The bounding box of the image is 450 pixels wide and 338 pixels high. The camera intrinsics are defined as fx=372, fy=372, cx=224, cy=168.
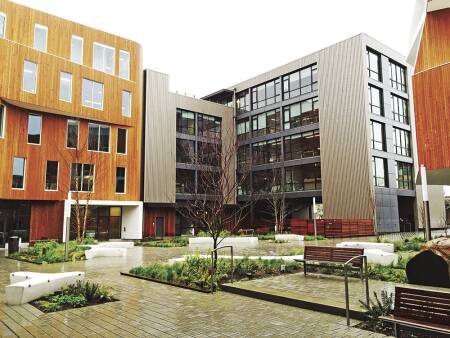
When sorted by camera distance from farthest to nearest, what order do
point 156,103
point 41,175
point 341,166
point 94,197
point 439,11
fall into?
point 156,103
point 341,166
point 94,197
point 41,175
point 439,11

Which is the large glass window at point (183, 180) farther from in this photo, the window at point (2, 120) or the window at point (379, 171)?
the window at point (379, 171)

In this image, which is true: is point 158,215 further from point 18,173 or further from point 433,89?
point 433,89

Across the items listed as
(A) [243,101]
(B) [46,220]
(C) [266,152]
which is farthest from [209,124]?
(B) [46,220]

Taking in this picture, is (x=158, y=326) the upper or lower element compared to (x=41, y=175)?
lower

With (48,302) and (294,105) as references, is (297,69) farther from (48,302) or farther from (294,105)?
(48,302)

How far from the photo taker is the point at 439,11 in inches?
625

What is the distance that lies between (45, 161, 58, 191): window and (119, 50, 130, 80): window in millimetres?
10257

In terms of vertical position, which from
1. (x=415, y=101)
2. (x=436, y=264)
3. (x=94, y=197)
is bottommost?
(x=436, y=264)

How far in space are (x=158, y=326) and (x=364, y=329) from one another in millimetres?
3582

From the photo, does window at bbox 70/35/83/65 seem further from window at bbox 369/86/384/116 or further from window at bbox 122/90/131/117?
window at bbox 369/86/384/116

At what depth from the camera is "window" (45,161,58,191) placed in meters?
29.1

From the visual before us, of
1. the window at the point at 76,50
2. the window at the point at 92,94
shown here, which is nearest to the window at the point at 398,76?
the window at the point at 92,94

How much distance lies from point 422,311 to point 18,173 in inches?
1126

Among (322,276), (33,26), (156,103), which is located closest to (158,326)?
(322,276)
